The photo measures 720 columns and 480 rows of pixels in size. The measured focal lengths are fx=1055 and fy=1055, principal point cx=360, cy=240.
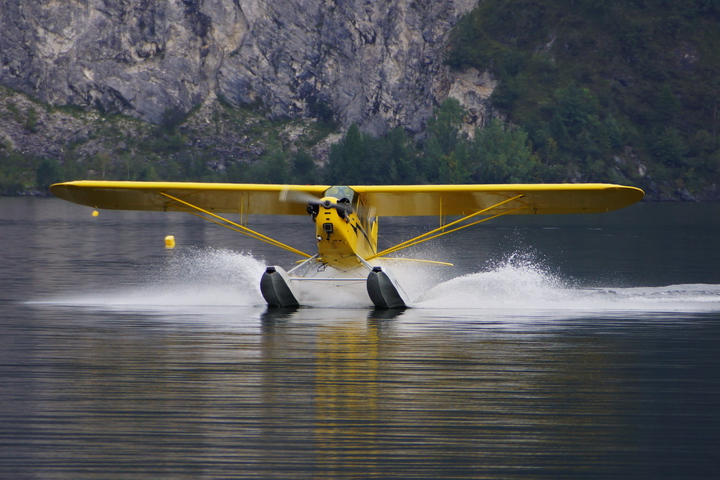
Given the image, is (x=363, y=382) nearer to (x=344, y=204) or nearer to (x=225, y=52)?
(x=344, y=204)

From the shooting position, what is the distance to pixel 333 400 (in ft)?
25.4

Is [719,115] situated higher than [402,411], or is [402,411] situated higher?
[719,115]

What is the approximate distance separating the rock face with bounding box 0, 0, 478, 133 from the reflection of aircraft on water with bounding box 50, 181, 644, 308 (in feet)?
346

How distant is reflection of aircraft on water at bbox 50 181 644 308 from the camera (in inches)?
563

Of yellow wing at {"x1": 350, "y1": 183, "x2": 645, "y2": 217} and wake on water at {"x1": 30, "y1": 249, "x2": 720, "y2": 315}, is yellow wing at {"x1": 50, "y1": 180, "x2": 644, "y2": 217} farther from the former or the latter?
wake on water at {"x1": 30, "y1": 249, "x2": 720, "y2": 315}

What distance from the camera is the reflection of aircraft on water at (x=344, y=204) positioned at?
46.9 feet

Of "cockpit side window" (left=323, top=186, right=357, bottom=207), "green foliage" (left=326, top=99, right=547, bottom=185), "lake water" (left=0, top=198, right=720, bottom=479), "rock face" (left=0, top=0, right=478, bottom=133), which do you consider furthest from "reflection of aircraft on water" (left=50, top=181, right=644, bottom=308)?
"rock face" (left=0, top=0, right=478, bottom=133)

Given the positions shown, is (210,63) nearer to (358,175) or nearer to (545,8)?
(358,175)

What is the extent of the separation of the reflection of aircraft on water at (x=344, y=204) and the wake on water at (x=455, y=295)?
24.2 inches

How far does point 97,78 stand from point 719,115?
235 ft

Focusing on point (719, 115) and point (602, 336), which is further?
point (719, 115)

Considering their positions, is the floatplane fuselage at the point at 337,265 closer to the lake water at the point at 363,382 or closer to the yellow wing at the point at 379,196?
the lake water at the point at 363,382

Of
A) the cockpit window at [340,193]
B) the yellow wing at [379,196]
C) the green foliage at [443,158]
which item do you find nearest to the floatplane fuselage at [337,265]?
the cockpit window at [340,193]

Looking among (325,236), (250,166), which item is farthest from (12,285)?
(250,166)
